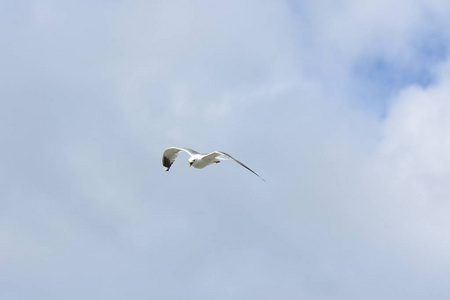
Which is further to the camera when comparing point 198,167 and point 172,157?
point 172,157

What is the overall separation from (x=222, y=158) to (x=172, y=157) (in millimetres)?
10101

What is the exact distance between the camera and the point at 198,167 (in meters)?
59.7

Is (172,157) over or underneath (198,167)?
over

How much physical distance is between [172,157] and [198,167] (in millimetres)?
7870

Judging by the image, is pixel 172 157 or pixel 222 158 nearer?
pixel 222 158

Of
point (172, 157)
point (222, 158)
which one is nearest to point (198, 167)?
point (222, 158)

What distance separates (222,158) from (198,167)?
262 cm

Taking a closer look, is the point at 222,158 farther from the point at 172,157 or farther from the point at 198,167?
the point at 172,157

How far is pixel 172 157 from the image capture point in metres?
67.1

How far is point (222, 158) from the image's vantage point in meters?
58.0

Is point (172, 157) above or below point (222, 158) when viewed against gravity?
above
